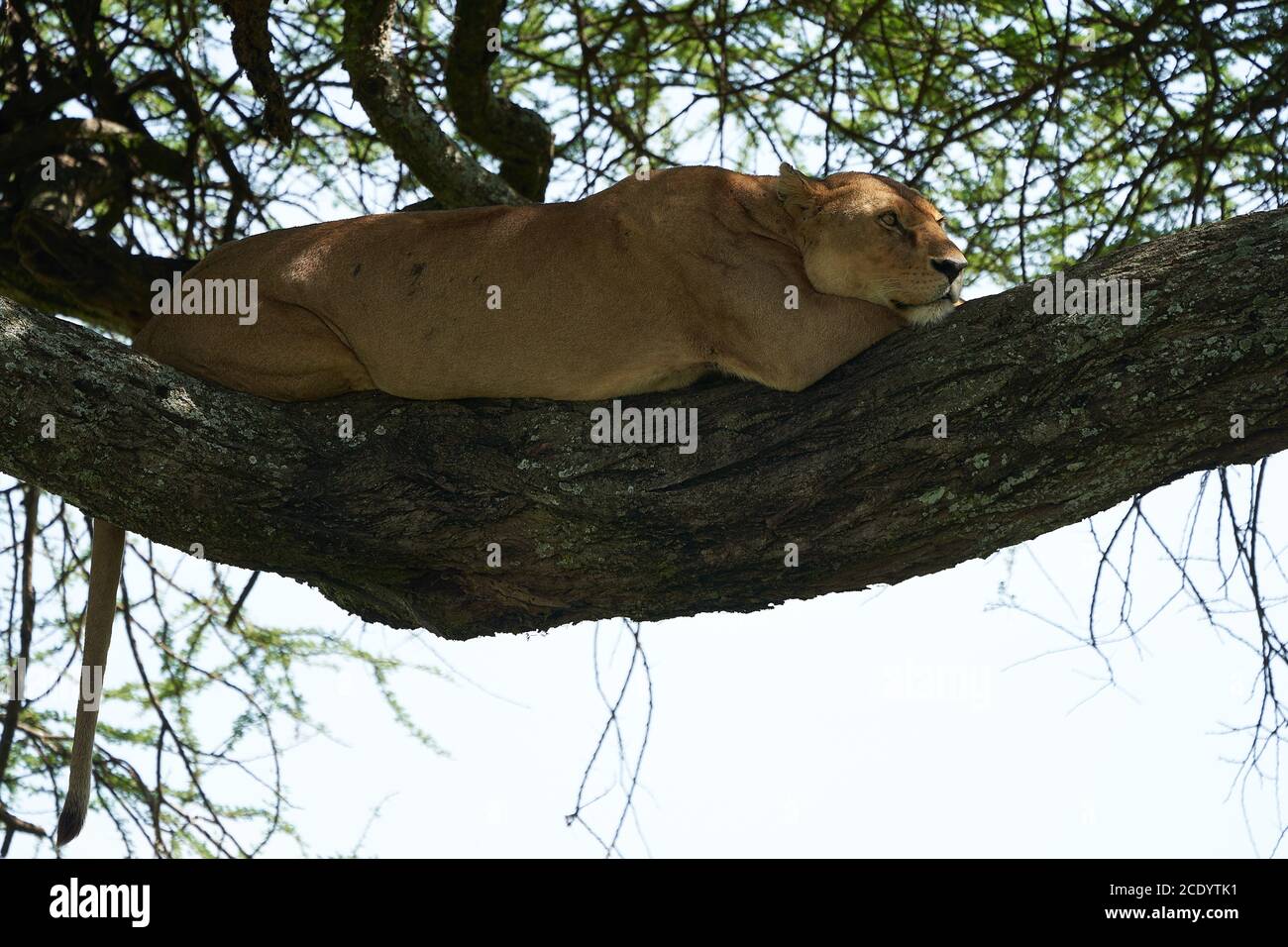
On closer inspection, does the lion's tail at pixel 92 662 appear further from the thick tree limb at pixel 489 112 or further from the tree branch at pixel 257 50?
the thick tree limb at pixel 489 112

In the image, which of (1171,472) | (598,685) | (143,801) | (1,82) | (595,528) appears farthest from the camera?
(1,82)

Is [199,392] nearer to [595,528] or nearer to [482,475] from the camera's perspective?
[482,475]

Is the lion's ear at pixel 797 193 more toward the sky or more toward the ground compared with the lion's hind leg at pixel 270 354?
more toward the sky

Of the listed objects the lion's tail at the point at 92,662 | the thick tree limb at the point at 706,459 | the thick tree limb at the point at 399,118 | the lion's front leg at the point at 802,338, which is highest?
the thick tree limb at the point at 399,118

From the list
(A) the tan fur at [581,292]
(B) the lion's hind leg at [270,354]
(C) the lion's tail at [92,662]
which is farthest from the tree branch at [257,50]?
(C) the lion's tail at [92,662]

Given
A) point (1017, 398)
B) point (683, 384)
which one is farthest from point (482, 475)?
point (1017, 398)

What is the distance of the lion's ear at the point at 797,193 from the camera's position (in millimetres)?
5316

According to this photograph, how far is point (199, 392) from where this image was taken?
15.5 feet

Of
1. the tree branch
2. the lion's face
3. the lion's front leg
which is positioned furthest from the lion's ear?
the tree branch

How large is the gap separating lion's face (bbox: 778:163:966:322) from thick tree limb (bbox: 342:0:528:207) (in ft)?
6.65

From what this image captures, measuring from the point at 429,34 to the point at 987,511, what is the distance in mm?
4812

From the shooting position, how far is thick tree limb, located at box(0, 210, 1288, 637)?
4.19 meters

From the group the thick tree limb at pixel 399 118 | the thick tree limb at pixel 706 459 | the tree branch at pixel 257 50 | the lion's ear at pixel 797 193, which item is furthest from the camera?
the thick tree limb at pixel 399 118

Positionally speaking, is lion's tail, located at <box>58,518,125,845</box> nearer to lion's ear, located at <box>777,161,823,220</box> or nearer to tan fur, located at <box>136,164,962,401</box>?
tan fur, located at <box>136,164,962,401</box>
